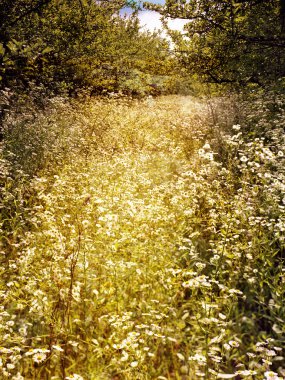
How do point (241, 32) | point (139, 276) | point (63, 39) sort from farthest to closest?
point (241, 32), point (63, 39), point (139, 276)

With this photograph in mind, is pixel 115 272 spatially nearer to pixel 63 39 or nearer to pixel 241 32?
pixel 63 39

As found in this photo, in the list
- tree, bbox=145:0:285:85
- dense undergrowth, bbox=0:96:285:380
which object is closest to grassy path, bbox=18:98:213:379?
dense undergrowth, bbox=0:96:285:380

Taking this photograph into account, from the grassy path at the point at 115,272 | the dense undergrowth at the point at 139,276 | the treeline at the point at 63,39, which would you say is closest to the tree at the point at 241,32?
the treeline at the point at 63,39

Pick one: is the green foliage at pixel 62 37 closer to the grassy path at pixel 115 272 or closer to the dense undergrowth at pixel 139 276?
the dense undergrowth at pixel 139 276

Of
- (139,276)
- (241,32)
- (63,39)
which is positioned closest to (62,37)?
(63,39)

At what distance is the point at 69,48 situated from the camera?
994 centimetres

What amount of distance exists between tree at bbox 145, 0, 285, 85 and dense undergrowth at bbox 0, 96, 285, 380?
266 cm

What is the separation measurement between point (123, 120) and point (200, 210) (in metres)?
6.74

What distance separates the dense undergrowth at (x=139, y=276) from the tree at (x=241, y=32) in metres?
2.66

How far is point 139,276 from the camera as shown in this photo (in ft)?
12.5

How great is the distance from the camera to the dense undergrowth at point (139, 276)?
8.98 feet

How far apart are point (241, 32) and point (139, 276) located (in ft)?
31.1

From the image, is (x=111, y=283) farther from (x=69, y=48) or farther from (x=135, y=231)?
(x=69, y=48)

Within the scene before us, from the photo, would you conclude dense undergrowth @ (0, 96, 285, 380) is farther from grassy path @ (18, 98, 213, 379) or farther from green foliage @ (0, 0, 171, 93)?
green foliage @ (0, 0, 171, 93)
